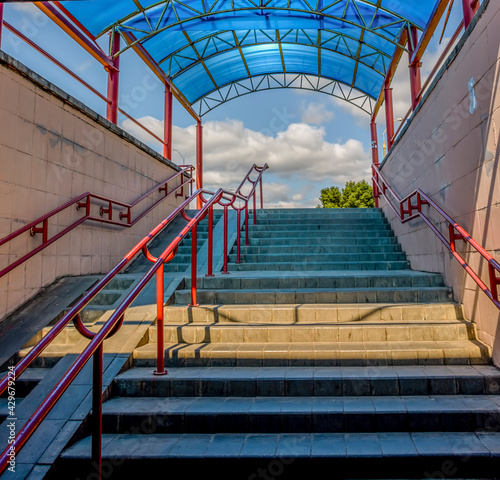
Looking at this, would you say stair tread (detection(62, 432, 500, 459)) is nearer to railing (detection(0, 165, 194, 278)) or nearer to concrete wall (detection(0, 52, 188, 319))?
railing (detection(0, 165, 194, 278))

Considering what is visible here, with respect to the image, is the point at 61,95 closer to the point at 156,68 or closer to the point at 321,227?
the point at 321,227

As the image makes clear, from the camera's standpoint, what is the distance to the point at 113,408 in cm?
255

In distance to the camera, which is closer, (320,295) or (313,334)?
(313,334)

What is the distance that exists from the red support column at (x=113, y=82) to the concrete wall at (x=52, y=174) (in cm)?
79

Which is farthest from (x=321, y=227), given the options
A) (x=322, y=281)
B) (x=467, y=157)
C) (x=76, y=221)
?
(x=76, y=221)

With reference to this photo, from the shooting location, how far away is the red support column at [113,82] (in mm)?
6633

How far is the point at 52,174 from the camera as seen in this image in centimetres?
445

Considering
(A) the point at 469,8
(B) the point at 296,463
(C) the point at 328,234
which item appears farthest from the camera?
(C) the point at 328,234

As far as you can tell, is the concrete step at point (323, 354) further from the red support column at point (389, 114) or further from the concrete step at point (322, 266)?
the red support column at point (389, 114)

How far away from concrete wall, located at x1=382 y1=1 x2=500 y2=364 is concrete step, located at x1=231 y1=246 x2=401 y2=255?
1169mm

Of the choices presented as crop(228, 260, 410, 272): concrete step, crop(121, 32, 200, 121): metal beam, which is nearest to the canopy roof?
crop(121, 32, 200, 121): metal beam

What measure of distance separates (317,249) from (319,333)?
2935 millimetres

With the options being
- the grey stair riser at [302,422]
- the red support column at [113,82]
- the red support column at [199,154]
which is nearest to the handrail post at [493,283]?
the grey stair riser at [302,422]

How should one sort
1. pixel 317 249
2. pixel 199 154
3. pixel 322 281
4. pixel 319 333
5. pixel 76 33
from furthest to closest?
pixel 199 154, pixel 76 33, pixel 317 249, pixel 322 281, pixel 319 333
